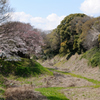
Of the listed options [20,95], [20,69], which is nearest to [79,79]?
[20,69]

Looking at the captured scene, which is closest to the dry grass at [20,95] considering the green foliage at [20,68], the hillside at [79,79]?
the hillside at [79,79]

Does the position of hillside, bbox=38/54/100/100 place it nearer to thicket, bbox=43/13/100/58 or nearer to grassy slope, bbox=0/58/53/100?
thicket, bbox=43/13/100/58

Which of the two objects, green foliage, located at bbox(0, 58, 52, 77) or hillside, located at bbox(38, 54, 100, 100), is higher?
green foliage, located at bbox(0, 58, 52, 77)

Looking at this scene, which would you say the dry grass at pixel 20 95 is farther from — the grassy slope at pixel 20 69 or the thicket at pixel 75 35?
the thicket at pixel 75 35

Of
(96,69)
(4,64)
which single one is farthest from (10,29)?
(96,69)

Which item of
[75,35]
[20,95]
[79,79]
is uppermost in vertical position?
[75,35]

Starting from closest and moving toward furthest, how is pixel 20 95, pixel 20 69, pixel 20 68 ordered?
1. pixel 20 95
2. pixel 20 69
3. pixel 20 68

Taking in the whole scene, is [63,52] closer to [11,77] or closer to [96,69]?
[96,69]

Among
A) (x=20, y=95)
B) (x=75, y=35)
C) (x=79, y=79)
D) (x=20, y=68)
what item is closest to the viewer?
(x=20, y=95)

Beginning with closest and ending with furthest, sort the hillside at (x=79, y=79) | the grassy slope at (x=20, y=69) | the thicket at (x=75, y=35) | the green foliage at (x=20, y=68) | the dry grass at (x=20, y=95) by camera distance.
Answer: the dry grass at (x=20, y=95) < the hillside at (x=79, y=79) < the grassy slope at (x=20, y=69) < the green foliage at (x=20, y=68) < the thicket at (x=75, y=35)

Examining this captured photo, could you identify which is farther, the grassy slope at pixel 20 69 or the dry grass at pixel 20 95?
the grassy slope at pixel 20 69

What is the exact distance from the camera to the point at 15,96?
827 centimetres

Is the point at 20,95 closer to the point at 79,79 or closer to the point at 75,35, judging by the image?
the point at 79,79

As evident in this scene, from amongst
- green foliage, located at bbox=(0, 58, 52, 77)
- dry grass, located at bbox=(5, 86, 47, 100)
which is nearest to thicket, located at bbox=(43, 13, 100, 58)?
green foliage, located at bbox=(0, 58, 52, 77)
